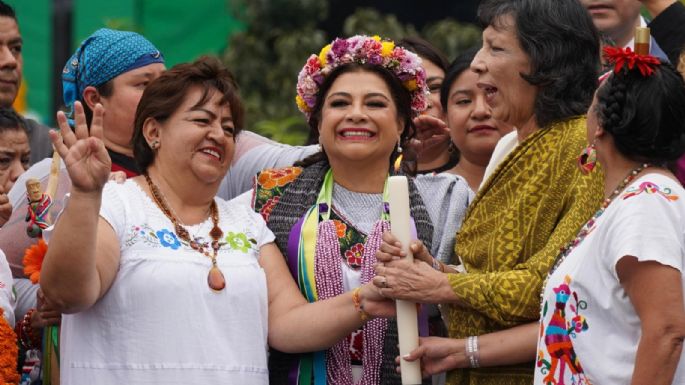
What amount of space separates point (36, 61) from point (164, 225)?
6.90 metres

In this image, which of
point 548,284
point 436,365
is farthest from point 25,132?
point 548,284

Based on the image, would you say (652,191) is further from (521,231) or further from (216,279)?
(216,279)

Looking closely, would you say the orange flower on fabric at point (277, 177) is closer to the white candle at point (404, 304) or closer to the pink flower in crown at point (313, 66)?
the pink flower in crown at point (313, 66)

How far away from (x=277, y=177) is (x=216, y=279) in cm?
72

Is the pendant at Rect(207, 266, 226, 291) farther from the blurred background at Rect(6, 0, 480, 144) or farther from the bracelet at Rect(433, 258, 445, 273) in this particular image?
the blurred background at Rect(6, 0, 480, 144)

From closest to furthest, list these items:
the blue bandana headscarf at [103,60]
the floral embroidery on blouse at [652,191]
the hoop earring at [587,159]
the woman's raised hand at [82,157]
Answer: the floral embroidery on blouse at [652,191] → the woman's raised hand at [82,157] → the hoop earring at [587,159] → the blue bandana headscarf at [103,60]

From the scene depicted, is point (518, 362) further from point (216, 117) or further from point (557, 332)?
point (216, 117)

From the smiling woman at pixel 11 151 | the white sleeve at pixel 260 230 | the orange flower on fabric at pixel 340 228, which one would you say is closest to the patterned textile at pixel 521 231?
the orange flower on fabric at pixel 340 228

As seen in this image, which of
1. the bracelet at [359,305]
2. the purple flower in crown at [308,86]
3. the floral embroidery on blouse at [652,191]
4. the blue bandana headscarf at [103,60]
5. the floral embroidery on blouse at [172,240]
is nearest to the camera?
the floral embroidery on blouse at [652,191]

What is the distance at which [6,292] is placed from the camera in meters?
4.84

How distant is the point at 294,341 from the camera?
4797mm

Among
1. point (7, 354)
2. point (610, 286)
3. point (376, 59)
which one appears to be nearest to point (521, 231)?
point (610, 286)

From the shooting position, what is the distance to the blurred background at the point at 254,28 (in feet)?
33.1

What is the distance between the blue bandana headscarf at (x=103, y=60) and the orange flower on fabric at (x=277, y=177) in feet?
2.75
